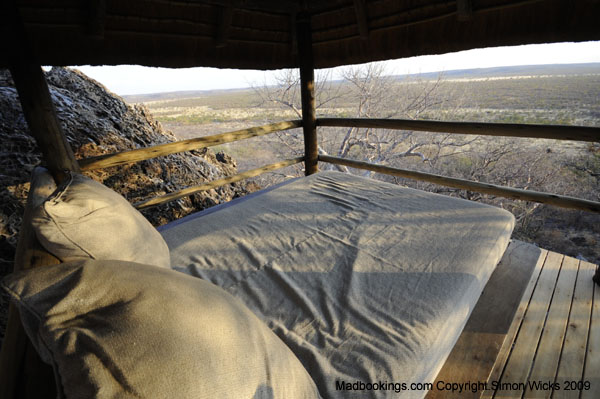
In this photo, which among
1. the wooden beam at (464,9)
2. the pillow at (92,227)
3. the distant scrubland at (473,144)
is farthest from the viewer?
the distant scrubland at (473,144)

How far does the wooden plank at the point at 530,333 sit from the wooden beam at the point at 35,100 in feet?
7.72

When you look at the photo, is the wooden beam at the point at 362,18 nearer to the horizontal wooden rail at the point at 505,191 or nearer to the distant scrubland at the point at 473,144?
the horizontal wooden rail at the point at 505,191

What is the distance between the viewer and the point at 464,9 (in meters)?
2.31

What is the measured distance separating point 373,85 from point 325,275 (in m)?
9.36

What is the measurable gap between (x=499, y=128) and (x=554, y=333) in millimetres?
1421

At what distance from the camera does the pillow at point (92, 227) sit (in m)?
0.80

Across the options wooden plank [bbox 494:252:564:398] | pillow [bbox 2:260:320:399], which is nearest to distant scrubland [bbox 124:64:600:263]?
wooden plank [bbox 494:252:564:398]

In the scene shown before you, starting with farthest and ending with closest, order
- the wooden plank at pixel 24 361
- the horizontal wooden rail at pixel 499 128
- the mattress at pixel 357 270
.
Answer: the horizontal wooden rail at pixel 499 128, the mattress at pixel 357 270, the wooden plank at pixel 24 361

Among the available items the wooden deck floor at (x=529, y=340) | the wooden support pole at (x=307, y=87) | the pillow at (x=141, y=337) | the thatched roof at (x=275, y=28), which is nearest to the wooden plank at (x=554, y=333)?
the wooden deck floor at (x=529, y=340)

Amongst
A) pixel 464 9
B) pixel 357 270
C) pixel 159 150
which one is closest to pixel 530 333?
pixel 357 270

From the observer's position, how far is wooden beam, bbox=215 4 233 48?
9.07ft

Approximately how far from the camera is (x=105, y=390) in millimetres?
444

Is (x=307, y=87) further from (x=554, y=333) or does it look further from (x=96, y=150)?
(x=554, y=333)

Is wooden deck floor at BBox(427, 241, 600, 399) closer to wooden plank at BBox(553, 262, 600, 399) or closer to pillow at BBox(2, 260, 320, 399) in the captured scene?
wooden plank at BBox(553, 262, 600, 399)
